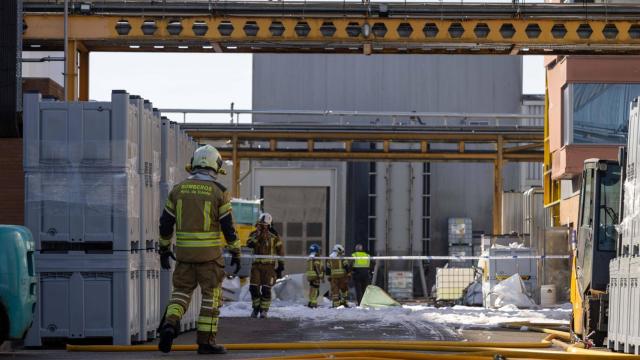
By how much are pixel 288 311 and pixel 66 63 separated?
6290 millimetres

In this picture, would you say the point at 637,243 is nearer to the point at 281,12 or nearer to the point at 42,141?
the point at 42,141

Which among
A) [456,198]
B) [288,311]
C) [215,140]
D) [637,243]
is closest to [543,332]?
[637,243]

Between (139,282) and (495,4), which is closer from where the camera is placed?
(139,282)

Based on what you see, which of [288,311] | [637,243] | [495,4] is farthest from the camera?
[495,4]

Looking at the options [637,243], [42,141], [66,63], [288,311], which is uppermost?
[66,63]

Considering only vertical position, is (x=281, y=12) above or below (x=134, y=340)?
above

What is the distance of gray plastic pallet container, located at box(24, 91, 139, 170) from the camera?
13.9 meters

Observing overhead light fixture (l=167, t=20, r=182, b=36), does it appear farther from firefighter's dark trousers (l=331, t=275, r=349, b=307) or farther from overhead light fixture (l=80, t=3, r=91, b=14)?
firefighter's dark trousers (l=331, t=275, r=349, b=307)

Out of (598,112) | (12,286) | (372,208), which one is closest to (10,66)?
(12,286)

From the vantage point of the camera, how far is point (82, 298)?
14.0 m

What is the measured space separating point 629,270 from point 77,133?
5595mm

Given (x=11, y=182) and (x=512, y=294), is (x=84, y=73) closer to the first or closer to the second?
(x=512, y=294)

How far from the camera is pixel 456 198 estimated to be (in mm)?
50844

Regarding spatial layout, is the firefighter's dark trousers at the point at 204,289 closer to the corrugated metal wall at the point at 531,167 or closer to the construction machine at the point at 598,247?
the construction machine at the point at 598,247
